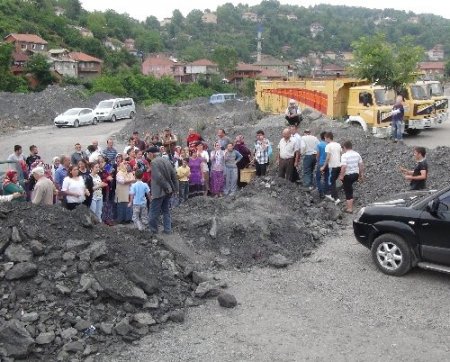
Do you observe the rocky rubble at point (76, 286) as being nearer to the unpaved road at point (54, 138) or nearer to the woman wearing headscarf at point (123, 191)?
the woman wearing headscarf at point (123, 191)

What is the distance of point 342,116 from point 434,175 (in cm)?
973

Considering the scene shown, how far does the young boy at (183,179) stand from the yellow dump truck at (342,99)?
10085mm

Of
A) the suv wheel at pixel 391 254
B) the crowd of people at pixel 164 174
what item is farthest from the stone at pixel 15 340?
the suv wheel at pixel 391 254

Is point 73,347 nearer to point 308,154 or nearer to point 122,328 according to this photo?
point 122,328

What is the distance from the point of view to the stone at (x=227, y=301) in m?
8.15

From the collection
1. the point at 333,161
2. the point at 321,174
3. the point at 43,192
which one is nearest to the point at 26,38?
the point at 321,174

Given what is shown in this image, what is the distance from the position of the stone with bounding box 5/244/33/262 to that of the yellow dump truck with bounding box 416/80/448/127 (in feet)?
64.3

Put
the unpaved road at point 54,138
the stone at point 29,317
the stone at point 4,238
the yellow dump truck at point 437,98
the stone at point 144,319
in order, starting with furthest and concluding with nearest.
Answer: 1. the unpaved road at point 54,138
2. the yellow dump truck at point 437,98
3. the stone at point 4,238
4. the stone at point 144,319
5. the stone at point 29,317

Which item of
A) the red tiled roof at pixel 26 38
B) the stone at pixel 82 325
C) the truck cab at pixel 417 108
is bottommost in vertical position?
the stone at pixel 82 325

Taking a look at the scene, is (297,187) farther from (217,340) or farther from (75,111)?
(75,111)

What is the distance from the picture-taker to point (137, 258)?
28.1ft

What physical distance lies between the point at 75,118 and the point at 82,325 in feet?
101

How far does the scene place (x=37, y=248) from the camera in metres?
8.14

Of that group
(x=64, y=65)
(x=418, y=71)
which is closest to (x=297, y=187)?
(x=418, y=71)
